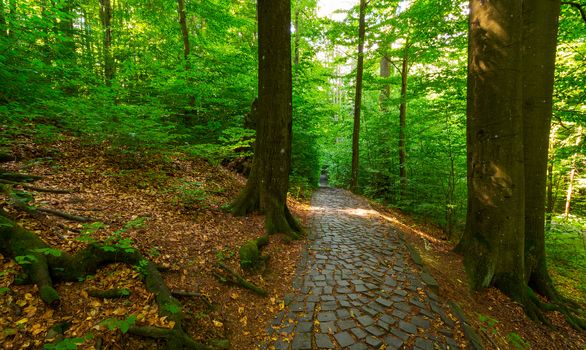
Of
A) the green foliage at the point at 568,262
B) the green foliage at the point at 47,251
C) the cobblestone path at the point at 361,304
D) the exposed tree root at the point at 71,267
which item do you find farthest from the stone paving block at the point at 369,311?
the green foliage at the point at 568,262

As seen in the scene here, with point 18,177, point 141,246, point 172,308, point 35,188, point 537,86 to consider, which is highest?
point 537,86

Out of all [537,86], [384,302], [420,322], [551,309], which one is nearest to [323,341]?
[384,302]

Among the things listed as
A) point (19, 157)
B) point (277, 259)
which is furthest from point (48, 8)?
point (277, 259)

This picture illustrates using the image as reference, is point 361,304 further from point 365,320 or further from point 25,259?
point 25,259

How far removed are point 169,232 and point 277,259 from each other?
1948 millimetres

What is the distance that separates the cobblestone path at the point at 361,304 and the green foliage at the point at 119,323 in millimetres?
1449

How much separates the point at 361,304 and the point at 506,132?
3678mm

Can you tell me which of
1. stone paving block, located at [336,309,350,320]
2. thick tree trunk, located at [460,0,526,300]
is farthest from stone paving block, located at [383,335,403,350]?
thick tree trunk, located at [460,0,526,300]

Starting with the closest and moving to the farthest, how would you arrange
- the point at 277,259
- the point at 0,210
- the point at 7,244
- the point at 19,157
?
the point at 7,244
the point at 0,210
the point at 277,259
the point at 19,157

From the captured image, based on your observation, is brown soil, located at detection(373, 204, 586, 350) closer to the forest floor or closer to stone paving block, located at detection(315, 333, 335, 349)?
the forest floor

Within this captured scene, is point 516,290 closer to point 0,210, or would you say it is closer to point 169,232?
point 169,232

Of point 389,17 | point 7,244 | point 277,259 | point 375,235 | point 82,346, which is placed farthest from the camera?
point 389,17

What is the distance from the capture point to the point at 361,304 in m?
3.63

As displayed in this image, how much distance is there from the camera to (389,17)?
1233 cm
